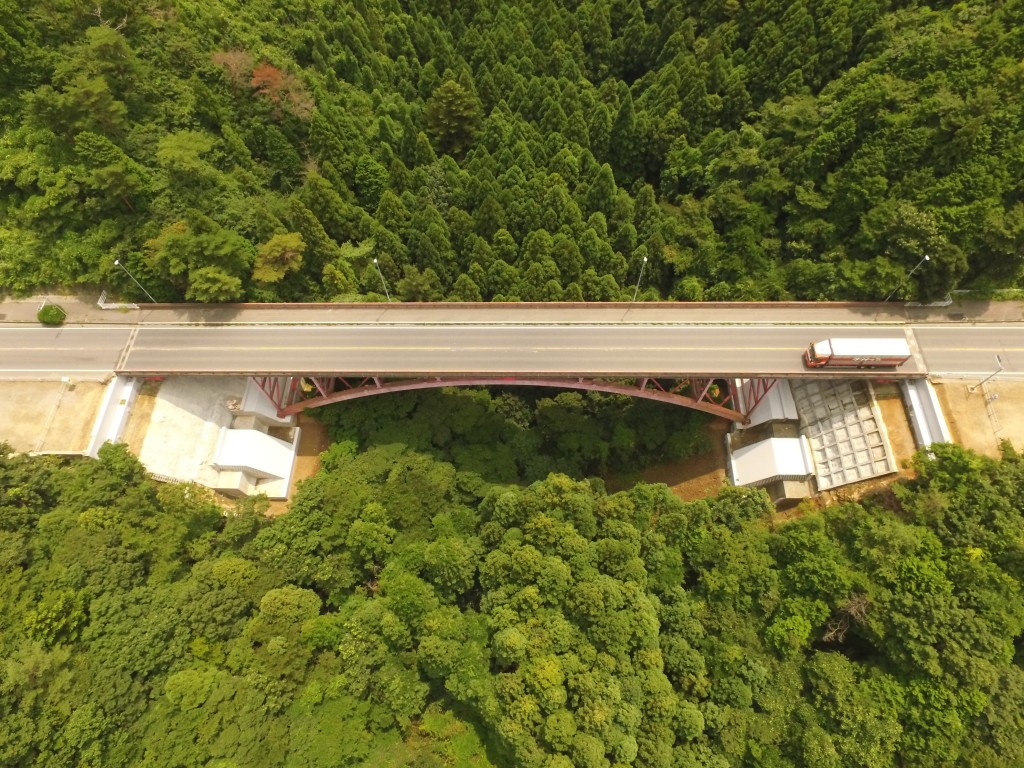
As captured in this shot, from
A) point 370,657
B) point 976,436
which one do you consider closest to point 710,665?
point 370,657

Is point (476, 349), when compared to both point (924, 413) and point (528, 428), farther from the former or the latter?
point (924, 413)

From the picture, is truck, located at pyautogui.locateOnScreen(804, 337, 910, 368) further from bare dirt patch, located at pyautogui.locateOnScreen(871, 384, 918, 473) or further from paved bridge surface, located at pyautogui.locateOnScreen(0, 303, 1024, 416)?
bare dirt patch, located at pyautogui.locateOnScreen(871, 384, 918, 473)

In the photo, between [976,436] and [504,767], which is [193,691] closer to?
[504,767]

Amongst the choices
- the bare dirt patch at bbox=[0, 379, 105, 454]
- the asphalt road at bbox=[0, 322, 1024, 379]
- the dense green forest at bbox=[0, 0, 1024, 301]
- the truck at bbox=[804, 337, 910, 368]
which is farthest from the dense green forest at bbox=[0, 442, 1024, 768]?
the dense green forest at bbox=[0, 0, 1024, 301]

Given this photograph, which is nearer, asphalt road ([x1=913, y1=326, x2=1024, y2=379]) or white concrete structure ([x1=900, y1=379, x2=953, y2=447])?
white concrete structure ([x1=900, y1=379, x2=953, y2=447])

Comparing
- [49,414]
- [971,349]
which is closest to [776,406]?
[971,349]

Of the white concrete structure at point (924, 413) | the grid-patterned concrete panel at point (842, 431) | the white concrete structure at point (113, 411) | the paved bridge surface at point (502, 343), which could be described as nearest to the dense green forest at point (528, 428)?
the paved bridge surface at point (502, 343)
